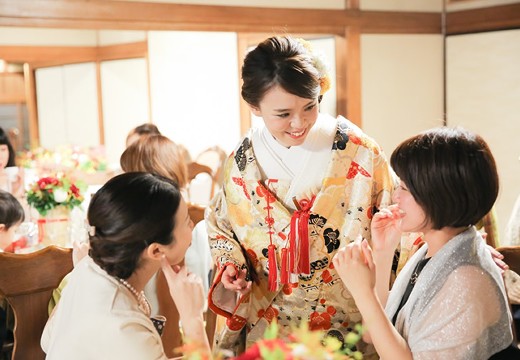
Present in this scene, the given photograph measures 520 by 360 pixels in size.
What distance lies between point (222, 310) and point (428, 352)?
80cm

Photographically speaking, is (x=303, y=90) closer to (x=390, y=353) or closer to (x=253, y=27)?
(x=390, y=353)

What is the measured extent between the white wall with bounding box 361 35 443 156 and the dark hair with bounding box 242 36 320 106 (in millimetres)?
2827

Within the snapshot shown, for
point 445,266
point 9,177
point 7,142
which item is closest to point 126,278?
point 445,266

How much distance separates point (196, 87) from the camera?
6.99 meters

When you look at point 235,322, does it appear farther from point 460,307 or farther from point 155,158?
point 155,158

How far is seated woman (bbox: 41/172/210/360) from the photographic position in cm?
147

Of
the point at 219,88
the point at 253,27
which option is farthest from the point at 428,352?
the point at 219,88

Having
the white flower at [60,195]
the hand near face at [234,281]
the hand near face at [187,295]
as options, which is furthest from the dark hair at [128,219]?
the white flower at [60,195]

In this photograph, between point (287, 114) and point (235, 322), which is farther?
point (235, 322)

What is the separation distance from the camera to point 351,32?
466 centimetres

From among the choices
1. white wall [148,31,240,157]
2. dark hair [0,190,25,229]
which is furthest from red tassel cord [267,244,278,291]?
white wall [148,31,240,157]

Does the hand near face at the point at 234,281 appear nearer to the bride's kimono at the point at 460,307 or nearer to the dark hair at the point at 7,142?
the bride's kimono at the point at 460,307

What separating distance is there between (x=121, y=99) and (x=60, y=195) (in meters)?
4.68

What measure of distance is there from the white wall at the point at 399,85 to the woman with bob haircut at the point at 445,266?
3294 millimetres
